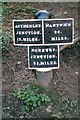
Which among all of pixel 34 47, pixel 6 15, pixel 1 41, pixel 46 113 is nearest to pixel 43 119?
pixel 46 113

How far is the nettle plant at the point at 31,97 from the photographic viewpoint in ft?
13.3

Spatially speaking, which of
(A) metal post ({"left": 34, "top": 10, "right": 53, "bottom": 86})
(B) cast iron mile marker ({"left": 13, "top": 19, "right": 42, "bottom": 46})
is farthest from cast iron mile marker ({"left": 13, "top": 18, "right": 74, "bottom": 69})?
(A) metal post ({"left": 34, "top": 10, "right": 53, "bottom": 86})

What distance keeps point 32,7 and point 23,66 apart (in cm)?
130

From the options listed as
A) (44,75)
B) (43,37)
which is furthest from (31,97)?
(43,37)

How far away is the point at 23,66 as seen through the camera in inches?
181

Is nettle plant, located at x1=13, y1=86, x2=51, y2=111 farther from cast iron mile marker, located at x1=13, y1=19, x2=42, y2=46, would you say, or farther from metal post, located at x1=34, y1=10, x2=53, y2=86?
cast iron mile marker, located at x1=13, y1=19, x2=42, y2=46

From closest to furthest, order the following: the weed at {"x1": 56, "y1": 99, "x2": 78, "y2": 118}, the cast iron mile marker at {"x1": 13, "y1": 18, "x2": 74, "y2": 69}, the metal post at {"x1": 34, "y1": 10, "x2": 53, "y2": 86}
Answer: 1. the cast iron mile marker at {"x1": 13, "y1": 18, "x2": 74, "y2": 69}
2. the weed at {"x1": 56, "y1": 99, "x2": 78, "y2": 118}
3. the metal post at {"x1": 34, "y1": 10, "x2": 53, "y2": 86}

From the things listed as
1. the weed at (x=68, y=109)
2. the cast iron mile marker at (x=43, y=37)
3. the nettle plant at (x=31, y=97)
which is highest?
the cast iron mile marker at (x=43, y=37)

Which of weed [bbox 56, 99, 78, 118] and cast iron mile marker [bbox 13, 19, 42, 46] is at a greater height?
cast iron mile marker [bbox 13, 19, 42, 46]

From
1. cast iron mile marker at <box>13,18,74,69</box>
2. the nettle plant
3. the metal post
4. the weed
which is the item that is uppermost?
cast iron mile marker at <box>13,18,74,69</box>

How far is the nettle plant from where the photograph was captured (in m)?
4.05

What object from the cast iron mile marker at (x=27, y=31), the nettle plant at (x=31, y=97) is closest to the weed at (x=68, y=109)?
the nettle plant at (x=31, y=97)

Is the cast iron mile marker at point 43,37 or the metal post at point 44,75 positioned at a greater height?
the cast iron mile marker at point 43,37

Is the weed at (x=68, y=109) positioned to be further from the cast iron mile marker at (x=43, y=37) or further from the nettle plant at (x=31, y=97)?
the cast iron mile marker at (x=43, y=37)
